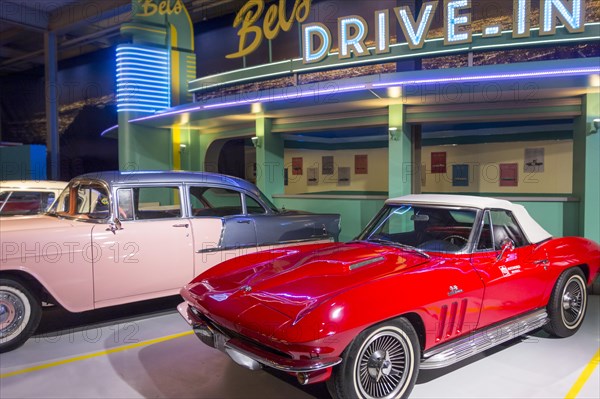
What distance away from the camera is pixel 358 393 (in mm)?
3123

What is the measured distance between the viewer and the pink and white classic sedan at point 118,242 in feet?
15.3

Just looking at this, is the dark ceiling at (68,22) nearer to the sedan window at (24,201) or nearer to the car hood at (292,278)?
the sedan window at (24,201)

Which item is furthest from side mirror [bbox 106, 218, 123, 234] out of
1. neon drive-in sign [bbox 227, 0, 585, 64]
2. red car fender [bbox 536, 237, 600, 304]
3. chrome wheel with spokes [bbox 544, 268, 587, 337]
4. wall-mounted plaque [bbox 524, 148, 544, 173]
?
wall-mounted plaque [bbox 524, 148, 544, 173]

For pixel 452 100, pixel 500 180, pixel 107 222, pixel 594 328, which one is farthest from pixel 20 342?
pixel 500 180

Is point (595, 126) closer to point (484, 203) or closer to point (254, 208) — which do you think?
point (484, 203)

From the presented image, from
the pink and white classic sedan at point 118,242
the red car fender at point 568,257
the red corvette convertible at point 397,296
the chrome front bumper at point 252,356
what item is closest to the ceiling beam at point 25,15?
the pink and white classic sedan at point 118,242

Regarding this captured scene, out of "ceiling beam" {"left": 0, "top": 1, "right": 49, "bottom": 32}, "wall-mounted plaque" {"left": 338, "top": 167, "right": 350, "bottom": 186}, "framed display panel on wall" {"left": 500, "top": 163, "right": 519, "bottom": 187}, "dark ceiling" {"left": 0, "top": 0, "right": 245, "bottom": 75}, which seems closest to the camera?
"framed display panel on wall" {"left": 500, "top": 163, "right": 519, "bottom": 187}

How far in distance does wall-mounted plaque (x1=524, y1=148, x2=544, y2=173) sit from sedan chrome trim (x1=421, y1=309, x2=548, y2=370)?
857cm

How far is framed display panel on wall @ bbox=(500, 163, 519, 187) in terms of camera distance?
1233 cm

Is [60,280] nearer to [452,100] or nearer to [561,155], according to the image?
[452,100]

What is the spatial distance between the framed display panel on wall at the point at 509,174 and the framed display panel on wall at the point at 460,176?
36.8 inches

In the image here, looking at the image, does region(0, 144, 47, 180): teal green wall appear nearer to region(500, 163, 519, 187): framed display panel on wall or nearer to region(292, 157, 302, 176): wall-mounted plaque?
region(292, 157, 302, 176): wall-mounted plaque

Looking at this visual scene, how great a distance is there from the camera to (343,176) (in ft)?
51.4

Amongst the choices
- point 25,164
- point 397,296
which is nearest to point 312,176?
point 25,164
